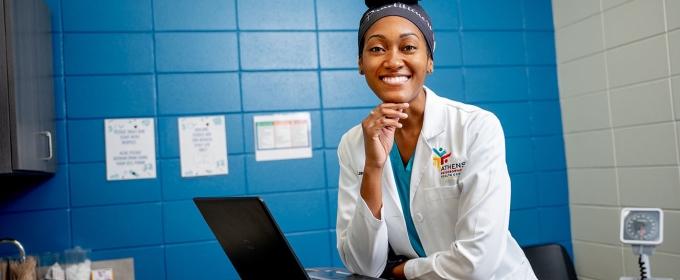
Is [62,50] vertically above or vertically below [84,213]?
above

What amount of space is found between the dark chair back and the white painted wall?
0.16 m

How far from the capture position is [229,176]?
286cm

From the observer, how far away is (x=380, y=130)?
154 centimetres

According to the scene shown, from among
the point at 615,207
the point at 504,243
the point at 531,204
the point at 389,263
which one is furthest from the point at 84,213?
the point at 615,207

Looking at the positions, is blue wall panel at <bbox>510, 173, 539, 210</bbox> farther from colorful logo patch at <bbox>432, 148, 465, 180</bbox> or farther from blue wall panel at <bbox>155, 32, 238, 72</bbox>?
colorful logo patch at <bbox>432, 148, 465, 180</bbox>

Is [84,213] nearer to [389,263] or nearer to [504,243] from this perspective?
[389,263]

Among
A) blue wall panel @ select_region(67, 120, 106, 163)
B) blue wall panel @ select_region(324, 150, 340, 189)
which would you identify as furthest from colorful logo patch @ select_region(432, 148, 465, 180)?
blue wall panel @ select_region(67, 120, 106, 163)

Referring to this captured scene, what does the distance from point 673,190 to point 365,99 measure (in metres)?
1.39

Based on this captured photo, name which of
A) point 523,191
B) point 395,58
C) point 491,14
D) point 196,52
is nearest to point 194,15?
point 196,52

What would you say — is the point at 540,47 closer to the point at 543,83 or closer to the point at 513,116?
the point at 543,83

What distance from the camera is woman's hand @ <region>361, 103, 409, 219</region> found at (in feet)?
5.00

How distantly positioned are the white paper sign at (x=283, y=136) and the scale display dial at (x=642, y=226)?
141cm

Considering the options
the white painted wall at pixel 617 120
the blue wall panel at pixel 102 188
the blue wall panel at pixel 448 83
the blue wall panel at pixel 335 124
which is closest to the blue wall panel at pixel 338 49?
the blue wall panel at pixel 335 124

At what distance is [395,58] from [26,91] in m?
1.49
